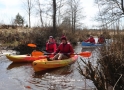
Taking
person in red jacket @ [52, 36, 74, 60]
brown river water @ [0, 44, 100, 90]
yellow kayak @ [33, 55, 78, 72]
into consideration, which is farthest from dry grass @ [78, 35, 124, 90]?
person in red jacket @ [52, 36, 74, 60]

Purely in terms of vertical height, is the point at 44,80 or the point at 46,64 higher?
the point at 46,64

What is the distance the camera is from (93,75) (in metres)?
4.10

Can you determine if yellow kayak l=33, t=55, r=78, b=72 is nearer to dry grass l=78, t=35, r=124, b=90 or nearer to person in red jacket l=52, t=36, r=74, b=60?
person in red jacket l=52, t=36, r=74, b=60

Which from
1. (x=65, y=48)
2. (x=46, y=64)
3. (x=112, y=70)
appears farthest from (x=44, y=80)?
(x=112, y=70)

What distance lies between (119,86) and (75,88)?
228 centimetres

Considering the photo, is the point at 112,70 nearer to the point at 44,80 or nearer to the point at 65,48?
the point at 44,80

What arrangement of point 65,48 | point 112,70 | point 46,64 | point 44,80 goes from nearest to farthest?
point 112,70
point 44,80
point 46,64
point 65,48

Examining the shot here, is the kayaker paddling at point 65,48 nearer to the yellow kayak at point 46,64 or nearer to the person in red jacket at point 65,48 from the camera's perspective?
the person in red jacket at point 65,48

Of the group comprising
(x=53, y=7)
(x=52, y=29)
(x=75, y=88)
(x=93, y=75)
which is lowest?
(x=75, y=88)

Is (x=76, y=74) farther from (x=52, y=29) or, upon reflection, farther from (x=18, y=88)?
(x=52, y=29)

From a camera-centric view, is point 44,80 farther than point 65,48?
No

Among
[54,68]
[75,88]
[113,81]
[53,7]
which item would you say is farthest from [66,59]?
[53,7]

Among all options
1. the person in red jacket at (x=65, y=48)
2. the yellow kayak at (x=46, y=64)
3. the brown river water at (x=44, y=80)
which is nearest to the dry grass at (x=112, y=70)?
the brown river water at (x=44, y=80)

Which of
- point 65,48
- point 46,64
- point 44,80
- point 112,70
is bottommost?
point 44,80
